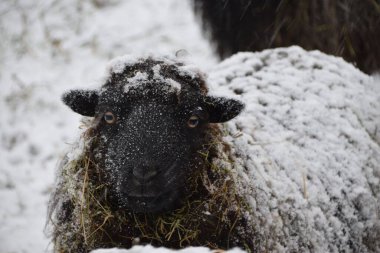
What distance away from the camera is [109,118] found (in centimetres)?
224

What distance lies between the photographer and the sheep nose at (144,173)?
192 cm

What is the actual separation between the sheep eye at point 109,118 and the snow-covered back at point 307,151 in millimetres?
684

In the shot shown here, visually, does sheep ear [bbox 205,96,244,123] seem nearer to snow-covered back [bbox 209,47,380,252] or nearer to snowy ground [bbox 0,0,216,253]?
snow-covered back [bbox 209,47,380,252]

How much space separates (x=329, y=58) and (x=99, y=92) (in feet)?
8.12

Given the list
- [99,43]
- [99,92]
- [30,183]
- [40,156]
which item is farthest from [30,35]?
[99,92]

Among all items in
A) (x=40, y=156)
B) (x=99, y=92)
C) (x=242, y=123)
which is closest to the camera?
(x=99, y=92)

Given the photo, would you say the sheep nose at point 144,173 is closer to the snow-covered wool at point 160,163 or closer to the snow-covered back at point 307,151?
the snow-covered wool at point 160,163

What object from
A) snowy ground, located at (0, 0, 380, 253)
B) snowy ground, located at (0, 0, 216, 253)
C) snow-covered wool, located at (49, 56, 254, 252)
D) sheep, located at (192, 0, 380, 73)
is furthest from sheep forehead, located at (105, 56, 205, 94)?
sheep, located at (192, 0, 380, 73)

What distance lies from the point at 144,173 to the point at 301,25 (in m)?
3.56

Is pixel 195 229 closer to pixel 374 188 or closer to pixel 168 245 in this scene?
pixel 168 245

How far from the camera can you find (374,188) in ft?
9.86

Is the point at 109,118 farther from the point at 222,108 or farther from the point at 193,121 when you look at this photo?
the point at 222,108

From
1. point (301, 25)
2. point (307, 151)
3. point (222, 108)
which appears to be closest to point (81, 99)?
point (222, 108)

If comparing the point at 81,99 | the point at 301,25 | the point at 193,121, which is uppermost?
the point at 301,25
